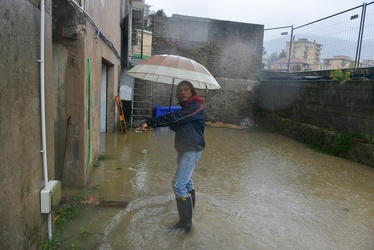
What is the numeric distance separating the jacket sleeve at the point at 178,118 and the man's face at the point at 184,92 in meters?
0.16

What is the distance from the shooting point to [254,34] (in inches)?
473

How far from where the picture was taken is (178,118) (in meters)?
3.00

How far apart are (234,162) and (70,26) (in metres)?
4.26

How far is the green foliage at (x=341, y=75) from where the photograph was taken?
7.63 m

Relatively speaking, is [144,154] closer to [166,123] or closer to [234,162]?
[234,162]

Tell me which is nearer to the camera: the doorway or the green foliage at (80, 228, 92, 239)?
the green foliage at (80, 228, 92, 239)

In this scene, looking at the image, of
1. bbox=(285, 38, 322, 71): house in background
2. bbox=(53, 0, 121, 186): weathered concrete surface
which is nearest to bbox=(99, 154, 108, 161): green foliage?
bbox=(53, 0, 121, 186): weathered concrete surface

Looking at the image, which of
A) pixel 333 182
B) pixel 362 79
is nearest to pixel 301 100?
pixel 362 79

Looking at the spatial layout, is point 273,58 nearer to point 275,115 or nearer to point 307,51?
point 307,51

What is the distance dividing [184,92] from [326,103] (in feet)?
21.7

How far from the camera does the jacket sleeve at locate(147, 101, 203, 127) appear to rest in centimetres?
299

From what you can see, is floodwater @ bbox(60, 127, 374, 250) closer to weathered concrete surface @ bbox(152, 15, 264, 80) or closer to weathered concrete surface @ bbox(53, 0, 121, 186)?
weathered concrete surface @ bbox(53, 0, 121, 186)

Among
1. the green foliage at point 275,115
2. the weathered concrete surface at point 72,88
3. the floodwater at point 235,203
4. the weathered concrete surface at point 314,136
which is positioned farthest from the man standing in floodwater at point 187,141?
the green foliage at point 275,115

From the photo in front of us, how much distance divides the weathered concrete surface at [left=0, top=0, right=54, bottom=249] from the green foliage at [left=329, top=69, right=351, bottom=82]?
7.50 m
